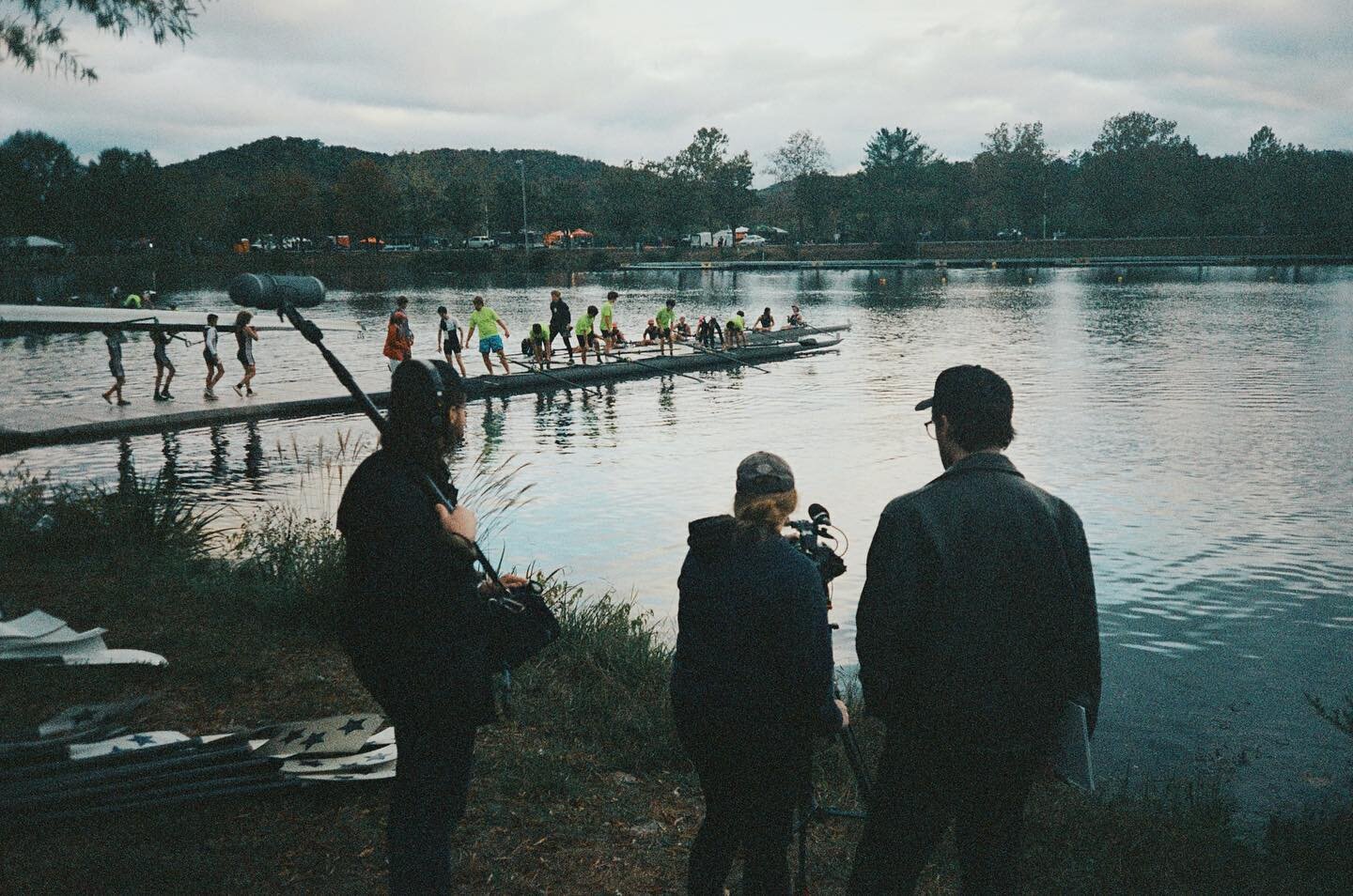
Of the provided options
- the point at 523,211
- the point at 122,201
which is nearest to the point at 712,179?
the point at 523,211

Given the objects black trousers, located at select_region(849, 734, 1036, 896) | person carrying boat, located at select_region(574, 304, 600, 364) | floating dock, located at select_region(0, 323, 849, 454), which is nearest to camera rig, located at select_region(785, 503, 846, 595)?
black trousers, located at select_region(849, 734, 1036, 896)

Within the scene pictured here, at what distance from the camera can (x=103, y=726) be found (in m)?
5.53

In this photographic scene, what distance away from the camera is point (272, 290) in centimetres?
441

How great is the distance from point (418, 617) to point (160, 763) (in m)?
2.28

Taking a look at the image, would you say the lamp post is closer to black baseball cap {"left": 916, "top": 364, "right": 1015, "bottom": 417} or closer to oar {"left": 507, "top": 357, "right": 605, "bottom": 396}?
oar {"left": 507, "top": 357, "right": 605, "bottom": 396}

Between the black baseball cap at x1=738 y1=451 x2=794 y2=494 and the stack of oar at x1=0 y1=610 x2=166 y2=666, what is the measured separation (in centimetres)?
497

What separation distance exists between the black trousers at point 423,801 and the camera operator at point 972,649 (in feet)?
4.59

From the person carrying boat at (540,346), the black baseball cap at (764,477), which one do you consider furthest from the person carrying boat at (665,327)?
the black baseball cap at (764,477)

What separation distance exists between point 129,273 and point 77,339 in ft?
177

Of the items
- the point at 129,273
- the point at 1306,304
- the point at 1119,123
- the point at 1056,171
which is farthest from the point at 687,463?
the point at 1119,123

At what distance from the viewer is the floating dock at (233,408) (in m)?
19.6

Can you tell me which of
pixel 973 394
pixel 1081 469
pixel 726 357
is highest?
pixel 973 394

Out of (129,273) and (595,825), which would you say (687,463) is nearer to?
(595,825)

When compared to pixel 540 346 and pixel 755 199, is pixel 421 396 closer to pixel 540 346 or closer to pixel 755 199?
pixel 540 346
